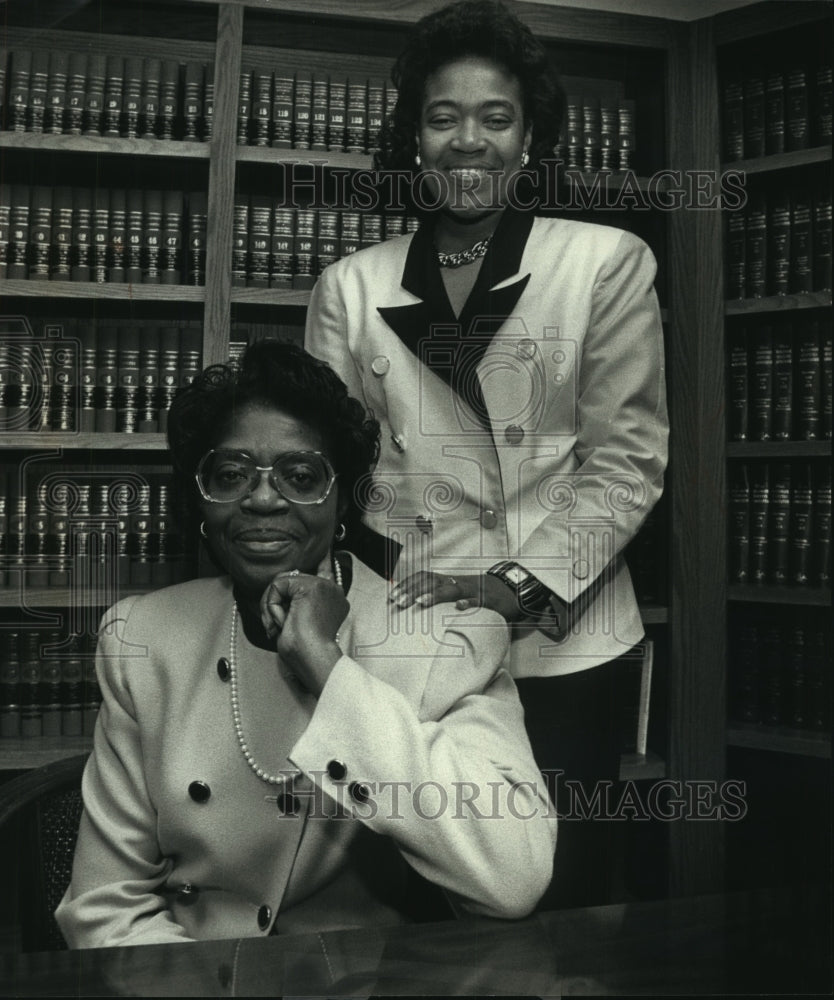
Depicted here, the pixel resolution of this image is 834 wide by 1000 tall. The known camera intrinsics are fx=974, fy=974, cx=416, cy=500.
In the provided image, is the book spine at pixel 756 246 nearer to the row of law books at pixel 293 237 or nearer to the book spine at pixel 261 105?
the row of law books at pixel 293 237

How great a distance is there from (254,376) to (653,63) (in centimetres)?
70

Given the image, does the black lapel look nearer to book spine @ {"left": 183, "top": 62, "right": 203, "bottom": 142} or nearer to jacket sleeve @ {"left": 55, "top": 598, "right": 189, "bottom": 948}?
book spine @ {"left": 183, "top": 62, "right": 203, "bottom": 142}

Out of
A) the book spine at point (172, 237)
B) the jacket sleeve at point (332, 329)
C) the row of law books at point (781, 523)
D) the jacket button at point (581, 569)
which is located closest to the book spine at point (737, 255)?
the row of law books at point (781, 523)

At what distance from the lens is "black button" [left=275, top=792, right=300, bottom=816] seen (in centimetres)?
111

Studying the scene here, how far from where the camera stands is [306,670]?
1064 millimetres

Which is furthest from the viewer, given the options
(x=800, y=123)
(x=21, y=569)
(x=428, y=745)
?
(x=800, y=123)

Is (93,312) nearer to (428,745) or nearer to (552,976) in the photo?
(428,745)

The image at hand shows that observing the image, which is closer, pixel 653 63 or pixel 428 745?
pixel 428 745

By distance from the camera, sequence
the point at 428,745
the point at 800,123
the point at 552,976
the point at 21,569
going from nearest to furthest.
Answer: the point at 552,976, the point at 428,745, the point at 21,569, the point at 800,123

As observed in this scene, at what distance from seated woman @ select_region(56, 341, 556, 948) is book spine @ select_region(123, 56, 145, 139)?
0.35 meters

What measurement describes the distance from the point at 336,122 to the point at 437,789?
2.73ft

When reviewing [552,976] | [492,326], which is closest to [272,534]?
[492,326]

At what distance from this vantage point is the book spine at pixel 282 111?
4.10 ft

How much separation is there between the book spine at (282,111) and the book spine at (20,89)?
0.99ft
